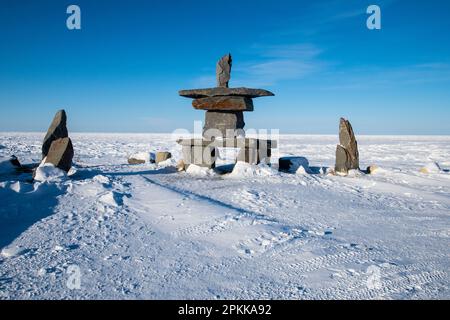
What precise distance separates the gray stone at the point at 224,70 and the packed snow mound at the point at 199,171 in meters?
2.68

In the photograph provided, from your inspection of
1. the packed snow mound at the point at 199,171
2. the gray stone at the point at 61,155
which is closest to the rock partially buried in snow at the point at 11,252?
the gray stone at the point at 61,155

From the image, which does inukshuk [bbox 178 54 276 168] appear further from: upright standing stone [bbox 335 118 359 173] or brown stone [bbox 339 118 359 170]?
brown stone [bbox 339 118 359 170]

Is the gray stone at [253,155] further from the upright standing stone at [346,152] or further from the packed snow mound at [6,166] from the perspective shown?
the packed snow mound at [6,166]

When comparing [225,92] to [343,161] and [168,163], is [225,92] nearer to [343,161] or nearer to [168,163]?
[168,163]

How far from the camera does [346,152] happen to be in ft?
33.3

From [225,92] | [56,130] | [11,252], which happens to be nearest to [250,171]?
[225,92]

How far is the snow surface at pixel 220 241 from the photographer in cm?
328

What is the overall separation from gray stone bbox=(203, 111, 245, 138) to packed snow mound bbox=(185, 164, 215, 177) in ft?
4.26

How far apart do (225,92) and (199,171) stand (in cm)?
252

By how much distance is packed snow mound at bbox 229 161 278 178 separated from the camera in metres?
8.83

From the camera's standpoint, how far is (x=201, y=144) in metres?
9.76

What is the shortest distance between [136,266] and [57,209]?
263cm
